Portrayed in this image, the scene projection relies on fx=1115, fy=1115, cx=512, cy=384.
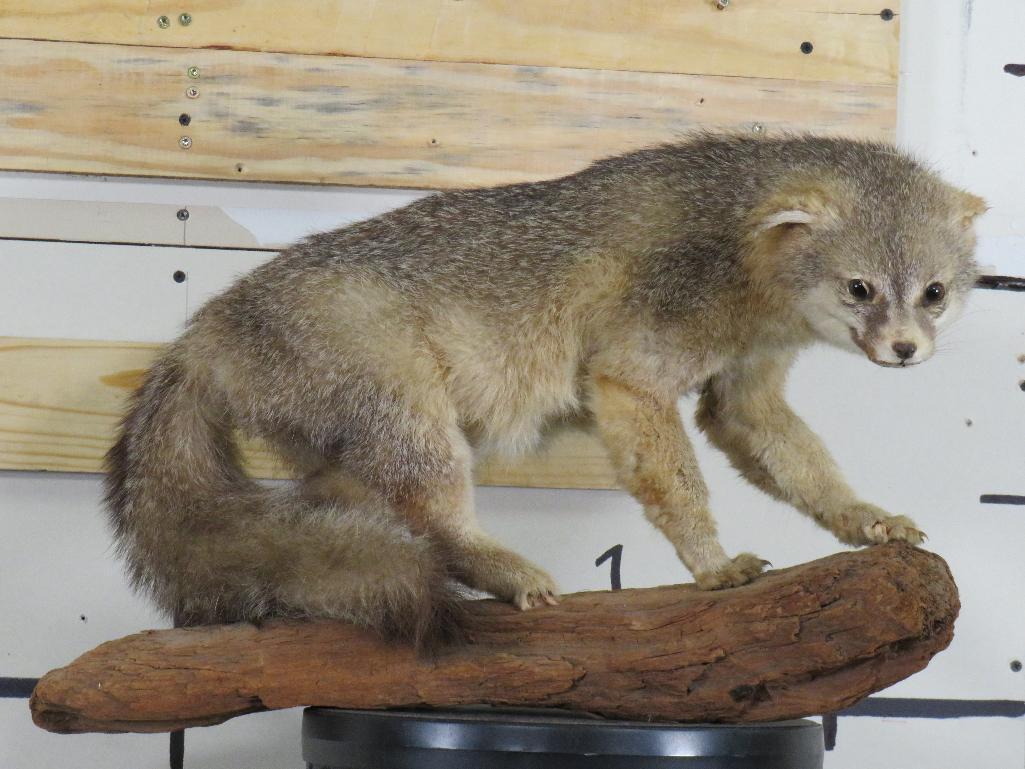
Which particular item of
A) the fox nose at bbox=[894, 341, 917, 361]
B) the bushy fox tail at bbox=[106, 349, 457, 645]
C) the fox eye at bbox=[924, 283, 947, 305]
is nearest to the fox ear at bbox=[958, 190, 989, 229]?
the fox eye at bbox=[924, 283, 947, 305]

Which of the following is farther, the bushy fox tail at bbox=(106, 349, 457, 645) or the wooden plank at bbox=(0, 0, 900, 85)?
the wooden plank at bbox=(0, 0, 900, 85)

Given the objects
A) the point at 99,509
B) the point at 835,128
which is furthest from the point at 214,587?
the point at 835,128

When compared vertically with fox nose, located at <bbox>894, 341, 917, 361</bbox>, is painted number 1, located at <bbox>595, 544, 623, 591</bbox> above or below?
below

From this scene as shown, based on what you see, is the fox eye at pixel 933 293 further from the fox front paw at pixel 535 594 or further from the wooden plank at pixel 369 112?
the wooden plank at pixel 369 112

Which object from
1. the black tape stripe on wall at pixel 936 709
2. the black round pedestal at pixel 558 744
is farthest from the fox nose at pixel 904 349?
the black tape stripe on wall at pixel 936 709

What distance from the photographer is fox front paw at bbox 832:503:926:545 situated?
6.13 ft

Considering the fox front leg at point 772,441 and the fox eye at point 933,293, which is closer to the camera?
the fox eye at point 933,293

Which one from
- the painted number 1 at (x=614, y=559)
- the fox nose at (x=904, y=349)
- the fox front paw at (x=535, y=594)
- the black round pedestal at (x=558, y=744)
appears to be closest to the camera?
the black round pedestal at (x=558, y=744)

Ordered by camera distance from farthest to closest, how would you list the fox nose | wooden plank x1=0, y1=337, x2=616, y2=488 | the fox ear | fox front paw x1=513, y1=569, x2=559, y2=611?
wooden plank x1=0, y1=337, x2=616, y2=488, the fox ear, fox front paw x1=513, y1=569, x2=559, y2=611, the fox nose

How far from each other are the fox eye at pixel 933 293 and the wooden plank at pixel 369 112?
0.93m

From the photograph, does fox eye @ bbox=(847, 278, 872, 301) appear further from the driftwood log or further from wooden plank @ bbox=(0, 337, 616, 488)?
wooden plank @ bbox=(0, 337, 616, 488)

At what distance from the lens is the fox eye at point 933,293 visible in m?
1.88

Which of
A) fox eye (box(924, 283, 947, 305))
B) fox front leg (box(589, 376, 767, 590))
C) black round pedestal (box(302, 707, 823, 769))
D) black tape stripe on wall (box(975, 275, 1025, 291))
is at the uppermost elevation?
black tape stripe on wall (box(975, 275, 1025, 291))

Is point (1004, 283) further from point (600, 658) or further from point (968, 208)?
point (600, 658)
